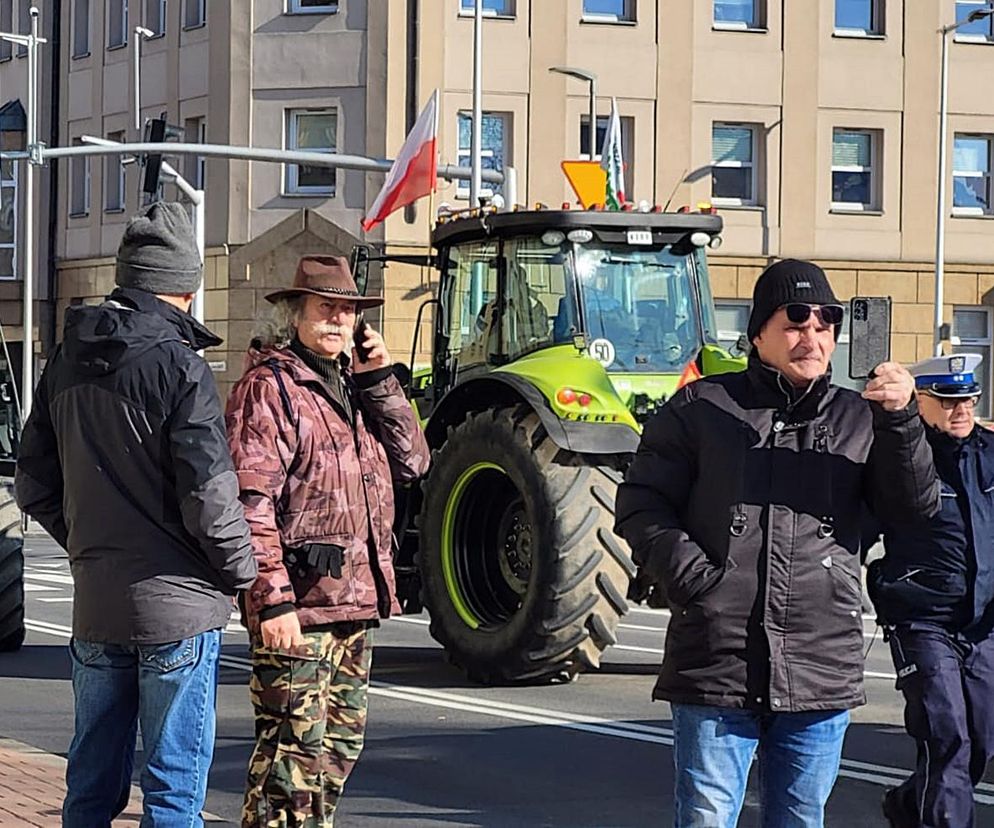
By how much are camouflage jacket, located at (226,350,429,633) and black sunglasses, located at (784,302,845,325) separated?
1.58m

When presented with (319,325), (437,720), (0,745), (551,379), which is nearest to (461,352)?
(551,379)

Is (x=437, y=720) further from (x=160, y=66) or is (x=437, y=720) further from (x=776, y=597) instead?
(x=160, y=66)

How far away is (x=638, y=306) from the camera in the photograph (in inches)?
486

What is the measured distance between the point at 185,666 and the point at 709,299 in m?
7.51

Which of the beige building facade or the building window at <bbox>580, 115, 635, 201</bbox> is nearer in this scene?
the beige building facade

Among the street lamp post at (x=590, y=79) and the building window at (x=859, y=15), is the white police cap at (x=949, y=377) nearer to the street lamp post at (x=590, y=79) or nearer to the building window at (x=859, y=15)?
Answer: the street lamp post at (x=590, y=79)

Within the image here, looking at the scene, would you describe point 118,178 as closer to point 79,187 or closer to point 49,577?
point 79,187

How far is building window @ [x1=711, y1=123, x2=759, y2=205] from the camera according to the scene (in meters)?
36.5

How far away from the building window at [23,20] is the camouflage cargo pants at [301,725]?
39476mm

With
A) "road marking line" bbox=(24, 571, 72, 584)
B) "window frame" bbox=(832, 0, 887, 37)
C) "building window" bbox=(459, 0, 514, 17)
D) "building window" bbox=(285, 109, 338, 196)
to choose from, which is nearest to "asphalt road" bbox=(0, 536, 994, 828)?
"road marking line" bbox=(24, 571, 72, 584)

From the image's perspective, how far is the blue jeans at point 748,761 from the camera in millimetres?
5043

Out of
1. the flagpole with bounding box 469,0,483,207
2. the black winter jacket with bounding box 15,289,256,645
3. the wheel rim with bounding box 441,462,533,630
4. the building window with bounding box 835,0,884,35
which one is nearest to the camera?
the black winter jacket with bounding box 15,289,256,645

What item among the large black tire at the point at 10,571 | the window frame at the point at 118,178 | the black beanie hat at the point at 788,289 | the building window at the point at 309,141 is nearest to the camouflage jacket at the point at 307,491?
the black beanie hat at the point at 788,289

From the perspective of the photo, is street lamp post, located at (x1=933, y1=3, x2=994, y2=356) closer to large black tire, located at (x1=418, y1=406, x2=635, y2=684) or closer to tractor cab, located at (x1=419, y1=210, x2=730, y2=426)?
tractor cab, located at (x1=419, y1=210, x2=730, y2=426)
